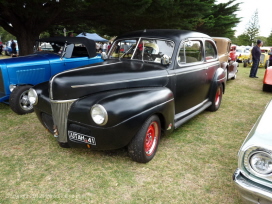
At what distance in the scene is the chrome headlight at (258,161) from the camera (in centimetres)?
185

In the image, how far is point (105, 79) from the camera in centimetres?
313

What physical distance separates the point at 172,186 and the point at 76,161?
1.37m

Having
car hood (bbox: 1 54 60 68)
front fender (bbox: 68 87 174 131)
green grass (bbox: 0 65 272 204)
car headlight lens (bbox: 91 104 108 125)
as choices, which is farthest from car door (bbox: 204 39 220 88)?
car hood (bbox: 1 54 60 68)

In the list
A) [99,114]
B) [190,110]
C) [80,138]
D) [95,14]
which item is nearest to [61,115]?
[80,138]

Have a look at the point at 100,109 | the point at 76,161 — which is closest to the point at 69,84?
the point at 100,109

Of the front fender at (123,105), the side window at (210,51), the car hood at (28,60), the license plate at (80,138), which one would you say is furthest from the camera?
the car hood at (28,60)

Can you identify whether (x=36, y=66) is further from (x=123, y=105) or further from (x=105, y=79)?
(x=123, y=105)

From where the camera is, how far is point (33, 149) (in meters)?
3.55

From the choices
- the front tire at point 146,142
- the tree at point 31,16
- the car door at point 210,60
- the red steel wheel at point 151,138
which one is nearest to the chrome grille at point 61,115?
the front tire at point 146,142

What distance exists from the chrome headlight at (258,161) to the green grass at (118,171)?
2.67 ft

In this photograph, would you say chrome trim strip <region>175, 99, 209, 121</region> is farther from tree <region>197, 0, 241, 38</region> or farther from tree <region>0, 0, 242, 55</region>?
tree <region>197, 0, 241, 38</region>

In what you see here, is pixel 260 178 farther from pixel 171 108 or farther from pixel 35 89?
pixel 35 89

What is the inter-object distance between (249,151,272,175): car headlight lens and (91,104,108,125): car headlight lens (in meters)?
1.52

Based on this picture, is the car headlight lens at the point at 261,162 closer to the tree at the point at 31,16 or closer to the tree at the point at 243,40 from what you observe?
the tree at the point at 31,16
